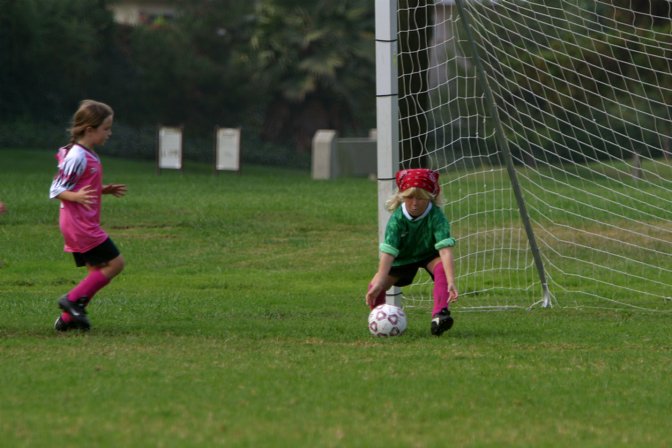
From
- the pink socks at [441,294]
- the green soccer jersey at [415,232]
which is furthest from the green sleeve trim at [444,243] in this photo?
the pink socks at [441,294]

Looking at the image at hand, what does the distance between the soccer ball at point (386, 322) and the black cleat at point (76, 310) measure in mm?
1980

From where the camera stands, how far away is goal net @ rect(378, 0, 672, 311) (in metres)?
11.5

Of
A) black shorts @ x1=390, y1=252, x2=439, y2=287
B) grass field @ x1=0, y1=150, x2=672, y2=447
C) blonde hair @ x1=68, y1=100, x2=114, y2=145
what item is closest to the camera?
grass field @ x1=0, y1=150, x2=672, y2=447

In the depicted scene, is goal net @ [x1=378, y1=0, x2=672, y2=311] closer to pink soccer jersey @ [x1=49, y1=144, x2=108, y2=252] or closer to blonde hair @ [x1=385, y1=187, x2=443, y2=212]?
blonde hair @ [x1=385, y1=187, x2=443, y2=212]

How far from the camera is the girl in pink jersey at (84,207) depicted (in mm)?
8422

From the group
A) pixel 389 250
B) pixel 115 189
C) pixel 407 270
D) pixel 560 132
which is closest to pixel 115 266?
pixel 115 189

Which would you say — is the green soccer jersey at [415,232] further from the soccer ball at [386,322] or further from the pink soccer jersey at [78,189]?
the pink soccer jersey at [78,189]

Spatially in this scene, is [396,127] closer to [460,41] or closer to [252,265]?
[460,41]

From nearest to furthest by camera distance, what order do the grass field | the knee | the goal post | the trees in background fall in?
the grass field, the knee, the goal post, the trees in background

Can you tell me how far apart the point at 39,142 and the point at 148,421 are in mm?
39032

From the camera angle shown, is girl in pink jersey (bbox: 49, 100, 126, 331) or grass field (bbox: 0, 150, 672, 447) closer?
grass field (bbox: 0, 150, 672, 447)

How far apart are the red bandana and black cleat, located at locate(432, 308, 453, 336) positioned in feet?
2.77

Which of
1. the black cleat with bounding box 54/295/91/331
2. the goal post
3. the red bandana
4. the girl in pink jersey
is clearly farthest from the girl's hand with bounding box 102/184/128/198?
the red bandana

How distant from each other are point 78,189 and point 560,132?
20.1 feet
